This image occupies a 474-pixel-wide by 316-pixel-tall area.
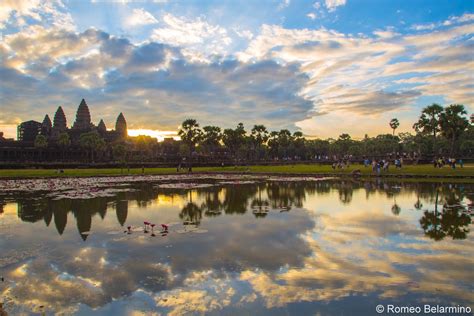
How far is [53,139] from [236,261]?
488 ft

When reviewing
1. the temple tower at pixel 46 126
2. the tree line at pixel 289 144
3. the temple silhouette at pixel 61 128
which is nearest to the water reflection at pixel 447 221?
the tree line at pixel 289 144

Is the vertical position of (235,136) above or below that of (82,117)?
below

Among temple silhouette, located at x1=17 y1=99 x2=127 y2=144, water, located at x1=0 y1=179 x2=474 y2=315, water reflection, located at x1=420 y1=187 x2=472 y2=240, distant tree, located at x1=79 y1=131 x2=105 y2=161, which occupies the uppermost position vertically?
temple silhouette, located at x1=17 y1=99 x2=127 y2=144

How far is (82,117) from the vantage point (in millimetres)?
169500

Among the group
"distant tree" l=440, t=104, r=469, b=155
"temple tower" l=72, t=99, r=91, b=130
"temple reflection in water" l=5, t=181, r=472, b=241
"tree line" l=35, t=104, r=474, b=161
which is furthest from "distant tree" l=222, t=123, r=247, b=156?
"temple reflection in water" l=5, t=181, r=472, b=241

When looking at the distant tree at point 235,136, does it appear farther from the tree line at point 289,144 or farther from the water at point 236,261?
the water at point 236,261

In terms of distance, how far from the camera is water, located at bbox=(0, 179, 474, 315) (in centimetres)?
737

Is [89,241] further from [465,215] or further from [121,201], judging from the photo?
[465,215]

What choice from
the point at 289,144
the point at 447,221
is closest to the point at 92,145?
the point at 289,144

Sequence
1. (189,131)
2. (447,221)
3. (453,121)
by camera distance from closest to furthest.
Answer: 1. (447,221)
2. (453,121)
3. (189,131)

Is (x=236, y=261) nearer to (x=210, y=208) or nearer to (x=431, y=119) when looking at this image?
(x=210, y=208)

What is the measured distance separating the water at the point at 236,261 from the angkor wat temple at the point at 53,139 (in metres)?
103

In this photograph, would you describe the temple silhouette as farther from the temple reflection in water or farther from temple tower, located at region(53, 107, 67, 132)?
the temple reflection in water

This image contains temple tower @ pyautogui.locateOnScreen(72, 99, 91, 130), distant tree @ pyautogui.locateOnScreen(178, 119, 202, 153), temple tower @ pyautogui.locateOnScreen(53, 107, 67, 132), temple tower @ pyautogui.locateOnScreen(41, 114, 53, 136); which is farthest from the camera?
temple tower @ pyautogui.locateOnScreen(72, 99, 91, 130)
